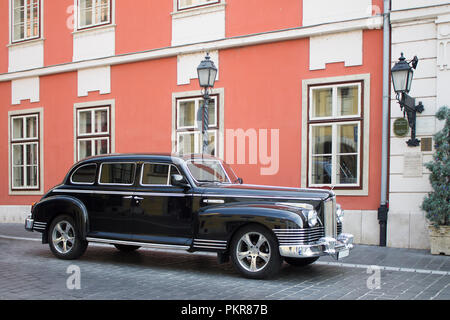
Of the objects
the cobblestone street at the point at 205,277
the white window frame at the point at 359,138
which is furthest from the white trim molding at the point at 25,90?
the white window frame at the point at 359,138

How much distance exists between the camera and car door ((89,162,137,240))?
773 cm

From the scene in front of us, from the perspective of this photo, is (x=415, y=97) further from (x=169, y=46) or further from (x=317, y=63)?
(x=169, y=46)

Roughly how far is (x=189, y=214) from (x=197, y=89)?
5869 mm

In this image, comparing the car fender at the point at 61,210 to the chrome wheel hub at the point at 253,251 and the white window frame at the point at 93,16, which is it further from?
the white window frame at the point at 93,16

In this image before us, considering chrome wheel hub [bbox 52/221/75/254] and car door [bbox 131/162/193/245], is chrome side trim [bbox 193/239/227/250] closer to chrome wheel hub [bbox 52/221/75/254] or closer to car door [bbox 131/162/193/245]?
car door [bbox 131/162/193/245]

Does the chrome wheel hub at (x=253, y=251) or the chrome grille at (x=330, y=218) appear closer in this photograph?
the chrome wheel hub at (x=253, y=251)

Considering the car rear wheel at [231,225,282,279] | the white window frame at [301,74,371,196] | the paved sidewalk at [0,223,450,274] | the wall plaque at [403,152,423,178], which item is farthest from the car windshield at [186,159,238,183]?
the wall plaque at [403,152,423,178]

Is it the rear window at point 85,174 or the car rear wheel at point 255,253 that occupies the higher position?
the rear window at point 85,174

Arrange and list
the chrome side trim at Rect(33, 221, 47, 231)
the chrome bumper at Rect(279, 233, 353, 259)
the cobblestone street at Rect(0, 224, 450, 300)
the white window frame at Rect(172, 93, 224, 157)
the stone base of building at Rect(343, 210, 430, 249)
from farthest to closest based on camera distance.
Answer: the white window frame at Rect(172, 93, 224, 157) < the stone base of building at Rect(343, 210, 430, 249) < the chrome side trim at Rect(33, 221, 47, 231) < the chrome bumper at Rect(279, 233, 353, 259) < the cobblestone street at Rect(0, 224, 450, 300)

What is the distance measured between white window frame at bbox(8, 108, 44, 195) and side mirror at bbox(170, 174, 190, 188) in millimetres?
9010

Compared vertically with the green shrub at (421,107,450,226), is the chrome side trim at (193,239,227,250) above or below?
below

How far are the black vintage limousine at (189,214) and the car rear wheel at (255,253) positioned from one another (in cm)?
1

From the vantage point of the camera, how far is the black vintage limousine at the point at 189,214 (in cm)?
657

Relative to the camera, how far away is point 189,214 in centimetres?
724
